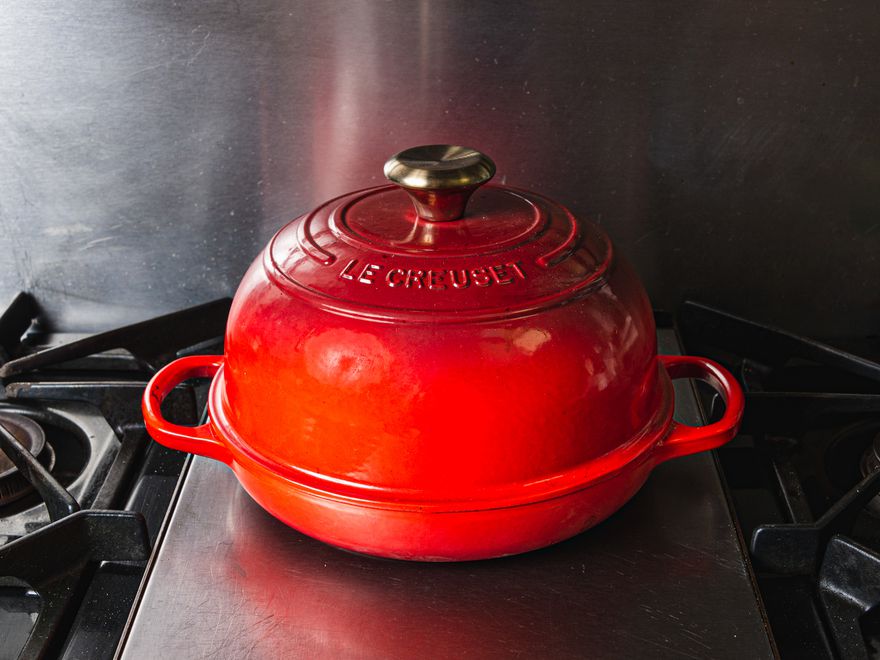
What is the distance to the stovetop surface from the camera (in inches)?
24.0

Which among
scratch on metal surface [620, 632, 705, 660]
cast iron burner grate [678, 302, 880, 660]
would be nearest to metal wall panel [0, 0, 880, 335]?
cast iron burner grate [678, 302, 880, 660]

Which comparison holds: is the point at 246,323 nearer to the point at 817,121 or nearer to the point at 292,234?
the point at 292,234

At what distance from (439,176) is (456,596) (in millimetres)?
344

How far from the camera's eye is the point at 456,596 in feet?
2.14

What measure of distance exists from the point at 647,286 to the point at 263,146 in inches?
21.4

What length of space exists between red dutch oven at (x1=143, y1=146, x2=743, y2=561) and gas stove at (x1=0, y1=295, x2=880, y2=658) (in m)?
0.04

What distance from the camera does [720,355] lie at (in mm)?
1043

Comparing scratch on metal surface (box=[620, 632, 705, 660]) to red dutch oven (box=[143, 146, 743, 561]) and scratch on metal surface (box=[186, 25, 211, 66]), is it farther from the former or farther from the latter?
scratch on metal surface (box=[186, 25, 211, 66])

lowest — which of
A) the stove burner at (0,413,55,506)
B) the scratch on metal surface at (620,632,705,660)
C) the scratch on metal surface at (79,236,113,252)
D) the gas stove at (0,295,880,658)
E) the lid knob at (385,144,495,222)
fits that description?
the stove burner at (0,413,55,506)

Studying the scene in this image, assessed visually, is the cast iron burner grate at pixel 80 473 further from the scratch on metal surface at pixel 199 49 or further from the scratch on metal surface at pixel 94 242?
the scratch on metal surface at pixel 199 49

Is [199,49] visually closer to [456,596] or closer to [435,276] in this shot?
[435,276]

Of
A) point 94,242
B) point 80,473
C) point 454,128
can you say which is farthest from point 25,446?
point 454,128

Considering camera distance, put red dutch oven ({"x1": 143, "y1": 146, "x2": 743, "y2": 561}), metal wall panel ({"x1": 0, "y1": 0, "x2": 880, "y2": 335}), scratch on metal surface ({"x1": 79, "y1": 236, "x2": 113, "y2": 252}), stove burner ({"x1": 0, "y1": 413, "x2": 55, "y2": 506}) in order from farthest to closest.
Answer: scratch on metal surface ({"x1": 79, "y1": 236, "x2": 113, "y2": 252}) < metal wall panel ({"x1": 0, "y1": 0, "x2": 880, "y2": 335}) < stove burner ({"x1": 0, "y1": 413, "x2": 55, "y2": 506}) < red dutch oven ({"x1": 143, "y1": 146, "x2": 743, "y2": 561})

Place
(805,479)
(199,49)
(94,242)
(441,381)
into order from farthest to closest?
1. (94,242)
2. (199,49)
3. (805,479)
4. (441,381)
